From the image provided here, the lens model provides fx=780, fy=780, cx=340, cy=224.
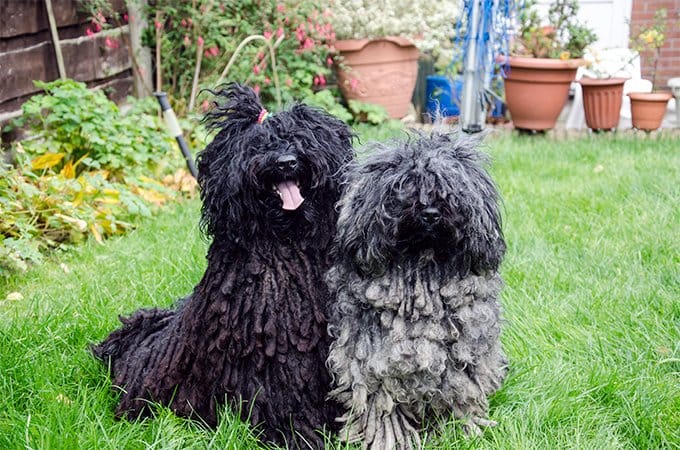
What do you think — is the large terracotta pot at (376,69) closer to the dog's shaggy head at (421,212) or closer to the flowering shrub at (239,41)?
the flowering shrub at (239,41)

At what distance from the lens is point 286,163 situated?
2180mm

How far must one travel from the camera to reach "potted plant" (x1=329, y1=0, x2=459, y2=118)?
7.57 metres

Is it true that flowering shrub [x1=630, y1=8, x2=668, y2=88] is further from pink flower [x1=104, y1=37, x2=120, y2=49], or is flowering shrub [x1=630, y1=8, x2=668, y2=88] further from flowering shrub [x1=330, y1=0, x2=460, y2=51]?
pink flower [x1=104, y1=37, x2=120, y2=49]

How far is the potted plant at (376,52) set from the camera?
7.57 metres

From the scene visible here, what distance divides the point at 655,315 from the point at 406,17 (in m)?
5.50

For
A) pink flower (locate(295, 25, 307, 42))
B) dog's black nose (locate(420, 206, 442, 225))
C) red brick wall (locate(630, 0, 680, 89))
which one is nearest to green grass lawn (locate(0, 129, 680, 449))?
dog's black nose (locate(420, 206, 442, 225))

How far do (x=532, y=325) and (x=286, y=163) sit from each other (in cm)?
144

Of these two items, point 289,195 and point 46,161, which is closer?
point 289,195

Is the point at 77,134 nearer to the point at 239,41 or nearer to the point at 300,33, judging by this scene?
the point at 239,41

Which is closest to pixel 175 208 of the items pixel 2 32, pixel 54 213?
pixel 54 213

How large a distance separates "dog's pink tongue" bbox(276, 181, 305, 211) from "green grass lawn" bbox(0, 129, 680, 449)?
677 mm

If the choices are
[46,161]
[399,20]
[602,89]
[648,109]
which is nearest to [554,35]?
[602,89]

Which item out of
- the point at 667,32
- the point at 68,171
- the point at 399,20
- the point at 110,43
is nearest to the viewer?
the point at 68,171

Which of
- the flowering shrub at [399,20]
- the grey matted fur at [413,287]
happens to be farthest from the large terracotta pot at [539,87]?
the grey matted fur at [413,287]
